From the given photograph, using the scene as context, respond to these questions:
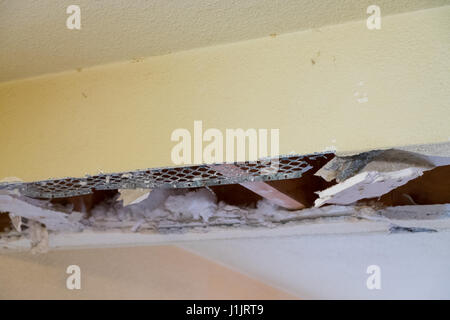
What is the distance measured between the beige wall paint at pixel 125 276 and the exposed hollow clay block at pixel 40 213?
449 mm

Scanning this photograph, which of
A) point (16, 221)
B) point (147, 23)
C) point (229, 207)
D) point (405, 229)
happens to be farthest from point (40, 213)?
point (405, 229)

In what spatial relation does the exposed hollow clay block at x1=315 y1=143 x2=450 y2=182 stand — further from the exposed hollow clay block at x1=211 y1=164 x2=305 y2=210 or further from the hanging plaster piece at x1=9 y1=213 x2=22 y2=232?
the hanging plaster piece at x1=9 y1=213 x2=22 y2=232

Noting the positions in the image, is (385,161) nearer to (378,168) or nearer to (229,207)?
(378,168)

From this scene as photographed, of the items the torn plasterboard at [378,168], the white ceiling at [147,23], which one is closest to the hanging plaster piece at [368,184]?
the torn plasterboard at [378,168]

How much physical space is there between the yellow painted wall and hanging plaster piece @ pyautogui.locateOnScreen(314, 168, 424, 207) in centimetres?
7

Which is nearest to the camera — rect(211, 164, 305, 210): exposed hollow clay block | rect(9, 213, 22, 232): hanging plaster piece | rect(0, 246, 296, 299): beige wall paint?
rect(211, 164, 305, 210): exposed hollow clay block

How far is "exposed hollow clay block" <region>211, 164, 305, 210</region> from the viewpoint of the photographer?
77 centimetres

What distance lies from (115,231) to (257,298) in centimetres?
127

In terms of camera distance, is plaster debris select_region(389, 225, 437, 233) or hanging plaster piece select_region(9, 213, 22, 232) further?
hanging plaster piece select_region(9, 213, 22, 232)

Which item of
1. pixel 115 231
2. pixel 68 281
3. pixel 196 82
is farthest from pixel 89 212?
pixel 68 281

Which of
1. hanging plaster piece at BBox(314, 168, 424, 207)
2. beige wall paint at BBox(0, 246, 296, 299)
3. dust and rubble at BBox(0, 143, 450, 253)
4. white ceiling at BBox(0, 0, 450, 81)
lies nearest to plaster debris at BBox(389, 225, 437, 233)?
dust and rubble at BBox(0, 143, 450, 253)

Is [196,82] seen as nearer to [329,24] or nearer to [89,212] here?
[329,24]

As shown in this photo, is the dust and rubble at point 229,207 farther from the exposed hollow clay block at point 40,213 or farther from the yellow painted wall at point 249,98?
the yellow painted wall at point 249,98

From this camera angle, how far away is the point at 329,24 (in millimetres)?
729
